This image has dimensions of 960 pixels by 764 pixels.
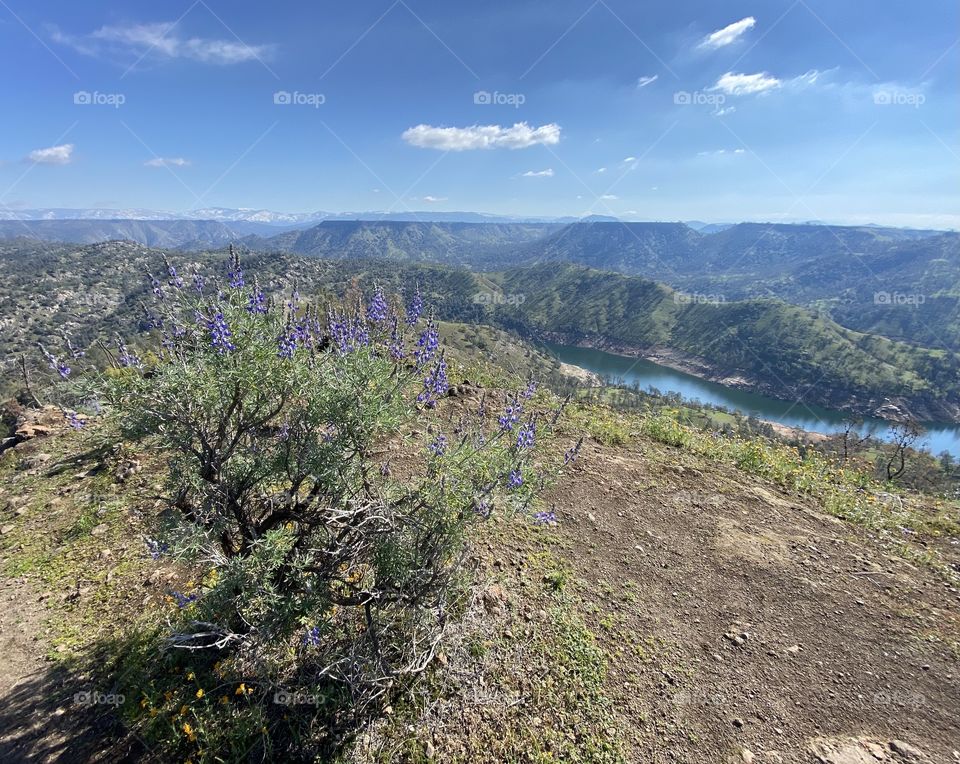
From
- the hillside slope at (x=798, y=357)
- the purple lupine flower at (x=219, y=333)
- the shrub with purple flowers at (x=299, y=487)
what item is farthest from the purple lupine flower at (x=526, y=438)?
the hillside slope at (x=798, y=357)

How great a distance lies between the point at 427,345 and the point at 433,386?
1.99 ft

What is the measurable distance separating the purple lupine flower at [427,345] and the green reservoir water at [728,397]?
102 meters

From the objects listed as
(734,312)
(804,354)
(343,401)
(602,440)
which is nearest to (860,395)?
(804,354)

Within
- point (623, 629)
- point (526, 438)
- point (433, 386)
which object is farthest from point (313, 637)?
point (623, 629)

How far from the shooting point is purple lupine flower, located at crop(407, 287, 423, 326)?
18.5 feet

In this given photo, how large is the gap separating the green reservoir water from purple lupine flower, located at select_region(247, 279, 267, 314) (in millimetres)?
103593

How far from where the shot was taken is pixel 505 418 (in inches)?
205

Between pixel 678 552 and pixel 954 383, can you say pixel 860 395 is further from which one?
pixel 678 552

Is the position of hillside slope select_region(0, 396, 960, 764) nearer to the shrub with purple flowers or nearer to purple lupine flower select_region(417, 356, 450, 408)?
the shrub with purple flowers

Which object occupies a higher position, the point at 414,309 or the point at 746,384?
the point at 414,309

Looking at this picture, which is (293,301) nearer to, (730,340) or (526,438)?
(526,438)

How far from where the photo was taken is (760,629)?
237 inches

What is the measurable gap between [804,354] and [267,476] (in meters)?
169

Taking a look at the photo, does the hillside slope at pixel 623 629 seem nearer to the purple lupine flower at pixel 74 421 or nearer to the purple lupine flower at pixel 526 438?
the purple lupine flower at pixel 74 421
